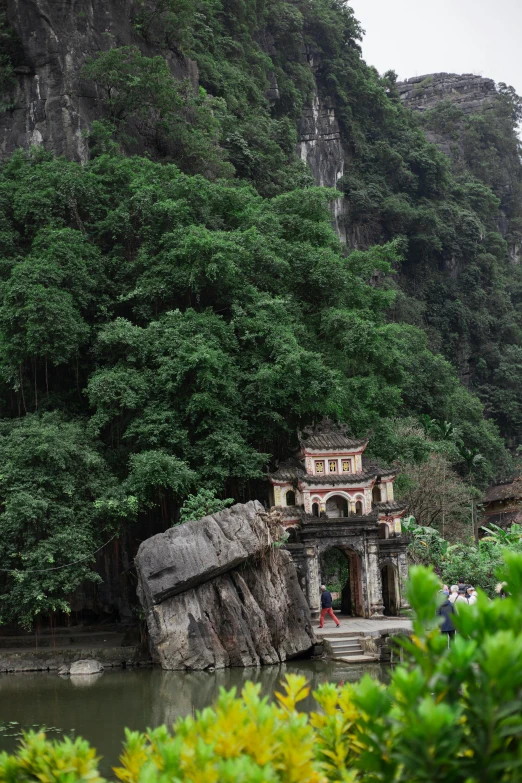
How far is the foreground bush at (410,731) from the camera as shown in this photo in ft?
10.5

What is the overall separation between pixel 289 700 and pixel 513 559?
4.41 ft

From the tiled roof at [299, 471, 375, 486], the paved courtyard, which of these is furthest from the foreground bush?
the tiled roof at [299, 471, 375, 486]

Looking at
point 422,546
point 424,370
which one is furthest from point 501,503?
point 422,546

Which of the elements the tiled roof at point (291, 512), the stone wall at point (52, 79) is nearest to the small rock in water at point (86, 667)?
the tiled roof at point (291, 512)

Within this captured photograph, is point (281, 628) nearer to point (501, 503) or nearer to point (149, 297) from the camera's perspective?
point (149, 297)

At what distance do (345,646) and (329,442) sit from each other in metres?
4.98

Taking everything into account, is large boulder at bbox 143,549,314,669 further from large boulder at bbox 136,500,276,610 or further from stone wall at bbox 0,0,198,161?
stone wall at bbox 0,0,198,161

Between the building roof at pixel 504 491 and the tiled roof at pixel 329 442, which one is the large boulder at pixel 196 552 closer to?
the tiled roof at pixel 329 442

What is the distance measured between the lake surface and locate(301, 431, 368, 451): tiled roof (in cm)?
504

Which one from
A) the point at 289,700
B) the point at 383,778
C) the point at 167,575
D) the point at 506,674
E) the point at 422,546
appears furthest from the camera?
the point at 422,546

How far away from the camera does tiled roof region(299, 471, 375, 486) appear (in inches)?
755

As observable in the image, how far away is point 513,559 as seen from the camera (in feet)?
12.2

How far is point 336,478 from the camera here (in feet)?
63.4

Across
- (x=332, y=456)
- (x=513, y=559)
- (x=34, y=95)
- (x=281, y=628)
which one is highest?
(x=34, y=95)
